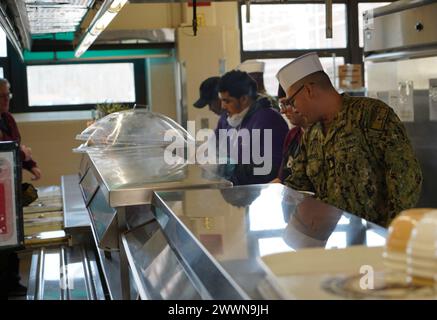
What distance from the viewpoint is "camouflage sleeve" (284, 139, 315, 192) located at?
2744 millimetres

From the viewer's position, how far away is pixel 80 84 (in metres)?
7.07

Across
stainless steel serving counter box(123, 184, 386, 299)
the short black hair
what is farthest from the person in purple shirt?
stainless steel serving counter box(123, 184, 386, 299)

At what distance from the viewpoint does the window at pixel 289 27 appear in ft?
24.0

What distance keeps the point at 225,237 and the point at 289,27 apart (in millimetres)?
6268

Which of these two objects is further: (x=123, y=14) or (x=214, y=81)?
(x=123, y=14)

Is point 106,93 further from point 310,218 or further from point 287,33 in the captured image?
point 310,218

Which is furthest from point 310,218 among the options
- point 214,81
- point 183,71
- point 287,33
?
point 287,33

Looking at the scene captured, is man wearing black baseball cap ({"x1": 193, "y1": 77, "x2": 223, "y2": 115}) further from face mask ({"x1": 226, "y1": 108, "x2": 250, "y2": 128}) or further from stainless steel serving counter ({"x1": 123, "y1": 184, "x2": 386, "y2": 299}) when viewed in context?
stainless steel serving counter ({"x1": 123, "y1": 184, "x2": 386, "y2": 299})

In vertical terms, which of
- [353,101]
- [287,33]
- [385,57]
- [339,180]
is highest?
[287,33]

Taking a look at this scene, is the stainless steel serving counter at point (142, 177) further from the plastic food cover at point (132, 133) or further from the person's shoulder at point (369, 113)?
the person's shoulder at point (369, 113)

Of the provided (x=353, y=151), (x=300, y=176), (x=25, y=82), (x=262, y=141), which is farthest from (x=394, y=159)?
(x=25, y=82)

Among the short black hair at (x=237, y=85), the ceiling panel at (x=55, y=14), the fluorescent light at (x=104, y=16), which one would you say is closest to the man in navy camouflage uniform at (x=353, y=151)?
the fluorescent light at (x=104, y=16)

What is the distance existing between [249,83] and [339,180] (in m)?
1.59

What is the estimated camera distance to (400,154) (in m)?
2.45
